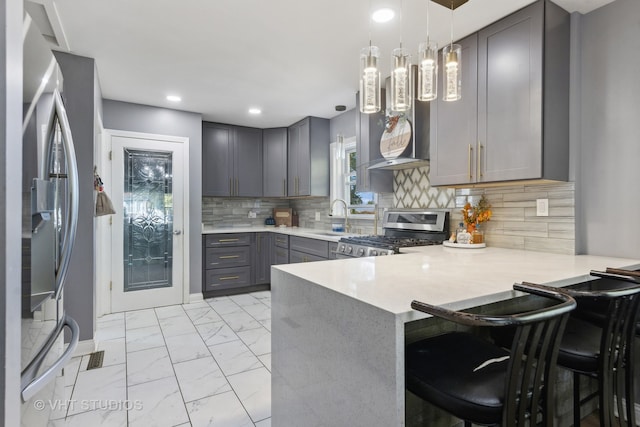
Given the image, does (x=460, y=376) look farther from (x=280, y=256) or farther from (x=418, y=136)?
(x=280, y=256)

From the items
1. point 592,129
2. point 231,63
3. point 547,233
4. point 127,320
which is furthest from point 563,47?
point 127,320

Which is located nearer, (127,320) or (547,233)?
(547,233)

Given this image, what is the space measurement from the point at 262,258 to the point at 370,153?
2258mm

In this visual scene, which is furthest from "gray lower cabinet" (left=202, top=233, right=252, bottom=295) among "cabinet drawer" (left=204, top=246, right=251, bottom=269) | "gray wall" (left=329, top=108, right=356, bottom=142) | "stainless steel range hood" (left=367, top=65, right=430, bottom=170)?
"stainless steel range hood" (left=367, top=65, right=430, bottom=170)

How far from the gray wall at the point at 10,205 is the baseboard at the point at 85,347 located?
2.36 metres

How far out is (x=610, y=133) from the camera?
6.48ft

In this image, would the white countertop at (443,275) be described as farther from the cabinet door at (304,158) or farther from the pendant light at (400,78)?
the cabinet door at (304,158)

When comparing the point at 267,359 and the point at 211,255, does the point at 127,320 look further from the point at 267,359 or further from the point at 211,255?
the point at 267,359

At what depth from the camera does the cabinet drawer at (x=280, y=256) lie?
4379 millimetres

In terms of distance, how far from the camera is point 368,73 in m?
1.52

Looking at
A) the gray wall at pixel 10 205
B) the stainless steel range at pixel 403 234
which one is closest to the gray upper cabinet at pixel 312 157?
the stainless steel range at pixel 403 234

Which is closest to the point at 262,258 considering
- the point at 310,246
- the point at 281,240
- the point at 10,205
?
the point at 281,240

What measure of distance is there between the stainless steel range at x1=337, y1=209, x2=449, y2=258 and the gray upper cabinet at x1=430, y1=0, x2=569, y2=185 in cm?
61

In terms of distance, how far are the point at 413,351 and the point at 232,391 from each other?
57.8 inches
